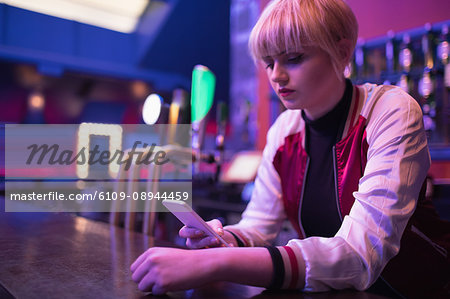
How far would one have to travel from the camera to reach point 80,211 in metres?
2.61

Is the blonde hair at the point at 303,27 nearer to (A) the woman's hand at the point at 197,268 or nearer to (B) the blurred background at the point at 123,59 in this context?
(A) the woman's hand at the point at 197,268

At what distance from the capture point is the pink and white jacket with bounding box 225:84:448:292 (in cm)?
62

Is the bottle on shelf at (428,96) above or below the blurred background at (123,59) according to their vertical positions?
below

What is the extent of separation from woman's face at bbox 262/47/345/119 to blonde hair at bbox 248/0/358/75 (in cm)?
2

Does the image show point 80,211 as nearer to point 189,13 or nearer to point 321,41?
point 321,41

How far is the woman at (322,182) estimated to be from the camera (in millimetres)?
583

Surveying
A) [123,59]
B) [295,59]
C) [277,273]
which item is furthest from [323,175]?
[123,59]

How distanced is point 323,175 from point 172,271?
52 centimetres

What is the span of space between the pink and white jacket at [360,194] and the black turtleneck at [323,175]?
19mm

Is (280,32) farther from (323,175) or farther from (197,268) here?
(197,268)

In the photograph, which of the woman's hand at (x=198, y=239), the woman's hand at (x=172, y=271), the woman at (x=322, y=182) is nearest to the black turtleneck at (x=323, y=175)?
the woman at (x=322, y=182)

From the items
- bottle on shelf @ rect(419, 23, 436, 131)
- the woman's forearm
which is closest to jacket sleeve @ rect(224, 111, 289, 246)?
the woman's forearm

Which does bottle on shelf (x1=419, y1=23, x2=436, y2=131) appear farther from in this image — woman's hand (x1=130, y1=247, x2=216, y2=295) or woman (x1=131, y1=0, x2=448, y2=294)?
woman's hand (x1=130, y1=247, x2=216, y2=295)

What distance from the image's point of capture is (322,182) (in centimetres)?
94
